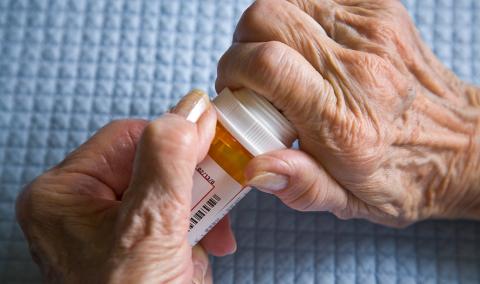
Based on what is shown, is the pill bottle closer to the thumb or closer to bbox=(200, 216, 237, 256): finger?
the thumb

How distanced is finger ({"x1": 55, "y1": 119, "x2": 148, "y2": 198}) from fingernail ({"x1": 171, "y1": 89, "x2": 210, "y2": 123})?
6.6 inches

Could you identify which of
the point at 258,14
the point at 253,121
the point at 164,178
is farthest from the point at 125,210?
the point at 258,14

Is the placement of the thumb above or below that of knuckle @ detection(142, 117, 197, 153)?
below

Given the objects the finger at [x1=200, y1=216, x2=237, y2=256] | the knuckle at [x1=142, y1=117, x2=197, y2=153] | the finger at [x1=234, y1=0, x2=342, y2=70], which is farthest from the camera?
the finger at [x1=200, y1=216, x2=237, y2=256]

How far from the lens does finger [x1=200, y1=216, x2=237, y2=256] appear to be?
0.74 metres

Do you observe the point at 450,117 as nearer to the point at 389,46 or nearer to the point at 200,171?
the point at 389,46

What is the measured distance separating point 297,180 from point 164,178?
181 mm

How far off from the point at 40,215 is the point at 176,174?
227 millimetres

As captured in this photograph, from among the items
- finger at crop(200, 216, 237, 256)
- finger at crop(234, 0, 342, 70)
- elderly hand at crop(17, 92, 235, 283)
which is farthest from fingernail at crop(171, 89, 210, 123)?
finger at crop(200, 216, 237, 256)

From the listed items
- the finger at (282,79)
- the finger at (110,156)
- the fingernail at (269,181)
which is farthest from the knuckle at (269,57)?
the finger at (110,156)

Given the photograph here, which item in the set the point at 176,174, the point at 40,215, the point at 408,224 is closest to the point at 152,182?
the point at 176,174

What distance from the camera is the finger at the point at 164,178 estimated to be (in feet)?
1.66

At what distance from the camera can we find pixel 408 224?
781mm

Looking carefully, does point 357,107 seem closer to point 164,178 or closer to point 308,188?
point 308,188
